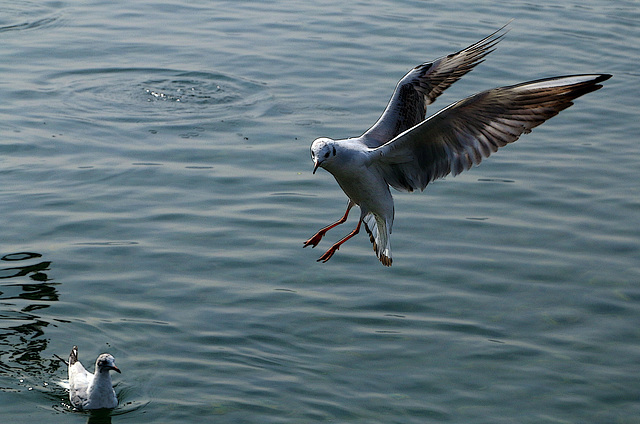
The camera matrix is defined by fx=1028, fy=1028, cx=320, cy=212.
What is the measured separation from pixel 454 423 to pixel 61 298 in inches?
162

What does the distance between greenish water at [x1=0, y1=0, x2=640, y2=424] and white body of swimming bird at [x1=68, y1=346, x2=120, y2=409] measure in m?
0.13

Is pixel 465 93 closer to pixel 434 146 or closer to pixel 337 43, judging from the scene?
pixel 337 43

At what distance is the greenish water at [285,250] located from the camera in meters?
8.94

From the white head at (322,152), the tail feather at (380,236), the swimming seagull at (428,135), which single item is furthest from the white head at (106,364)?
the tail feather at (380,236)

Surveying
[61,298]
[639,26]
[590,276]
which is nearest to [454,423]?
[590,276]

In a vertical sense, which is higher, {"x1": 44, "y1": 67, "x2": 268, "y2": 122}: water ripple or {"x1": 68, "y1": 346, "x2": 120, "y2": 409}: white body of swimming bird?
{"x1": 44, "y1": 67, "x2": 268, "y2": 122}: water ripple

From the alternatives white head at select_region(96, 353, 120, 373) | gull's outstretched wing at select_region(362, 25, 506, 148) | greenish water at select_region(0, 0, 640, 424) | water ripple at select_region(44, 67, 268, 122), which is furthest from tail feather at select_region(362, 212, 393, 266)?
water ripple at select_region(44, 67, 268, 122)

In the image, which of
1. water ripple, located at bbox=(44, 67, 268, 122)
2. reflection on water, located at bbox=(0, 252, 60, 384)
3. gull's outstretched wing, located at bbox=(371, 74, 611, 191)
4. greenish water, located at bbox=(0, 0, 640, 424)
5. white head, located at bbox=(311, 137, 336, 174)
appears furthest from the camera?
water ripple, located at bbox=(44, 67, 268, 122)

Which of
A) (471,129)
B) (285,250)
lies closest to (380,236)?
(471,129)

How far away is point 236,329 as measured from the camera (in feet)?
31.8

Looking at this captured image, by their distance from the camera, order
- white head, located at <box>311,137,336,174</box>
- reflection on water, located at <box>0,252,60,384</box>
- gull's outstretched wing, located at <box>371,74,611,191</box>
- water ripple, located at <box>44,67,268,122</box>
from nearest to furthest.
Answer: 1. gull's outstretched wing, located at <box>371,74,611,191</box>
2. white head, located at <box>311,137,336,174</box>
3. reflection on water, located at <box>0,252,60,384</box>
4. water ripple, located at <box>44,67,268,122</box>

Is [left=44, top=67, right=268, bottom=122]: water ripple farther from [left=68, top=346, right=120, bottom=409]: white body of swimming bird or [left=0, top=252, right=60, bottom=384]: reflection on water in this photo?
[left=68, top=346, right=120, bottom=409]: white body of swimming bird

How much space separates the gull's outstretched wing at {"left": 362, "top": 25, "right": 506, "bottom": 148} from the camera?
9.00 m

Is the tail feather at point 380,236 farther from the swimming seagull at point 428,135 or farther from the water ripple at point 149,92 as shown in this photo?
the water ripple at point 149,92
